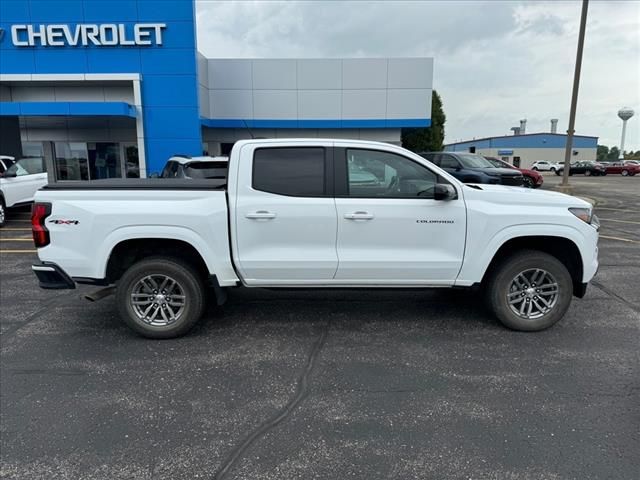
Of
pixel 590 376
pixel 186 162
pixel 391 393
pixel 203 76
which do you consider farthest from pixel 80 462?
pixel 203 76

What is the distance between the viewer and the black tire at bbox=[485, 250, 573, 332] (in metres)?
4.54

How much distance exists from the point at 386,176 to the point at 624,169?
51.5 meters

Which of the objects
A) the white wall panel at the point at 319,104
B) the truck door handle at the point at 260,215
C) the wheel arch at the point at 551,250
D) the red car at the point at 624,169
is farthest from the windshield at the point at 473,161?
the red car at the point at 624,169

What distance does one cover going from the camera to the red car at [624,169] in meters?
45.6

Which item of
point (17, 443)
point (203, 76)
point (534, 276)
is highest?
point (203, 76)

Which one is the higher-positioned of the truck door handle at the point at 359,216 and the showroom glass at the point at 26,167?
the showroom glass at the point at 26,167

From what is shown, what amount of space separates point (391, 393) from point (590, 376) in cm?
169

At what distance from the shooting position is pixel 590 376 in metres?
3.77

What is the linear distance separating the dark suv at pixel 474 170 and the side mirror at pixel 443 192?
518 inches

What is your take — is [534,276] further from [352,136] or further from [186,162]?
[352,136]

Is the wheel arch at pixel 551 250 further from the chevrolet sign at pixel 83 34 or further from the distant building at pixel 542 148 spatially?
the distant building at pixel 542 148

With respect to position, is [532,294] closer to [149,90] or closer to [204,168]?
[204,168]

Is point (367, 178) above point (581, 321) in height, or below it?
above

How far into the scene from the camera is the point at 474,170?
56.7 feet
